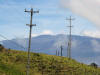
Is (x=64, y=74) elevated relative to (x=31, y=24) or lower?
lower

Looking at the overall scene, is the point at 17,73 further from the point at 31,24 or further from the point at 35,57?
the point at 35,57

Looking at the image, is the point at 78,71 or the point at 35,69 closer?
the point at 35,69

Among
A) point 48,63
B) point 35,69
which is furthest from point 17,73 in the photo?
point 48,63

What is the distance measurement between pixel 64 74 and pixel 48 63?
30.9 feet

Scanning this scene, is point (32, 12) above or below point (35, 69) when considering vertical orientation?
above

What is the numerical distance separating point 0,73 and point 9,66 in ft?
35.6

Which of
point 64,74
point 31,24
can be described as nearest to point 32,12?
point 31,24

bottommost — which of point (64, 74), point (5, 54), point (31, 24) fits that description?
point (64, 74)

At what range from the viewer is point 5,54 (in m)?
78.4

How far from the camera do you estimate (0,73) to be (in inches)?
2085

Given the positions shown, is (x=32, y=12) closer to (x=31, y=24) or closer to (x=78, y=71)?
(x=31, y=24)

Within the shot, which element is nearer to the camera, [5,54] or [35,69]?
[35,69]

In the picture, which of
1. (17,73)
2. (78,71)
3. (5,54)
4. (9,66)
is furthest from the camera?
(5,54)

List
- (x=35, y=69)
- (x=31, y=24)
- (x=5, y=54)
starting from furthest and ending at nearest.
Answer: (x=5, y=54)
(x=35, y=69)
(x=31, y=24)
